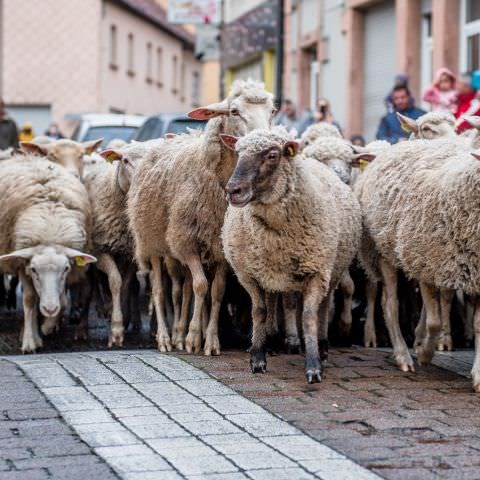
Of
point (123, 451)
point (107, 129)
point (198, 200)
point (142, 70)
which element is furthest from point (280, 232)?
point (142, 70)

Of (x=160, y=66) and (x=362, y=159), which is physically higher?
(x=160, y=66)

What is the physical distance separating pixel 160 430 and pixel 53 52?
142 feet

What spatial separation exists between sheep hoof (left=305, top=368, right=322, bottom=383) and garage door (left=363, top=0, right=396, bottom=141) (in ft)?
52.8

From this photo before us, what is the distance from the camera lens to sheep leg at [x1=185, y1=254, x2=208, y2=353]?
10.0m

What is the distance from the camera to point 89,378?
8.41m

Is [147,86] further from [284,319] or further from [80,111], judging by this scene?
[284,319]

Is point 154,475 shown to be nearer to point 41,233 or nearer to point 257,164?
point 257,164

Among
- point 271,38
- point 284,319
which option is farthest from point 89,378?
point 271,38

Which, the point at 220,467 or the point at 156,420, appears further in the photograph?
the point at 156,420

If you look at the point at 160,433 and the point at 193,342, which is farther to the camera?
the point at 193,342

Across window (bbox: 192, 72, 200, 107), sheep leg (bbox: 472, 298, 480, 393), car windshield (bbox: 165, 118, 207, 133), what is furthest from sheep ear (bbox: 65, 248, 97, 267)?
window (bbox: 192, 72, 200, 107)

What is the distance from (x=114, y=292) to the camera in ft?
37.2

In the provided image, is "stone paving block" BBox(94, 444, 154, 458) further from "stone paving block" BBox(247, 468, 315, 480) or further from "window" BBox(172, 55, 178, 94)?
"window" BBox(172, 55, 178, 94)

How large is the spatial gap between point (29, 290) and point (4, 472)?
5044 mm
